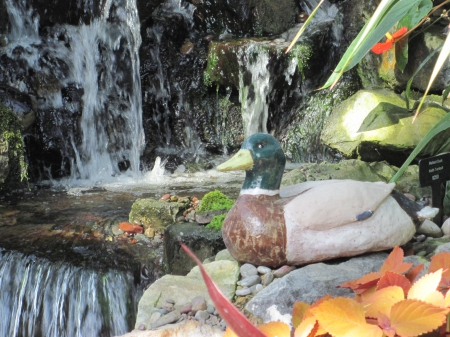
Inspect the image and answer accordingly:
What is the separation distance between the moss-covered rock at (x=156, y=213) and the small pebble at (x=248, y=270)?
64.1 inches

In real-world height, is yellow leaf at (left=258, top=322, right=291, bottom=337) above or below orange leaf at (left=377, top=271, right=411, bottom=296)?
below

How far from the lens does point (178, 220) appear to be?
3.90 metres

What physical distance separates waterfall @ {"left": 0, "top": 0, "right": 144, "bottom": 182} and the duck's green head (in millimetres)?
4178

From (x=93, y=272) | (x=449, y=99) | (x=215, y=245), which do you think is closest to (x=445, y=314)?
(x=215, y=245)

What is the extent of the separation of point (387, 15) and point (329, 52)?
590 cm

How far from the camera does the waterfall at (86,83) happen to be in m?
6.43

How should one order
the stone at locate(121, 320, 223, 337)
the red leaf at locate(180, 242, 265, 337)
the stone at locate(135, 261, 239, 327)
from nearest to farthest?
the red leaf at locate(180, 242, 265, 337)
the stone at locate(121, 320, 223, 337)
the stone at locate(135, 261, 239, 327)

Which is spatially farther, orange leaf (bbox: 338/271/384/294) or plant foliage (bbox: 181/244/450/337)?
orange leaf (bbox: 338/271/384/294)

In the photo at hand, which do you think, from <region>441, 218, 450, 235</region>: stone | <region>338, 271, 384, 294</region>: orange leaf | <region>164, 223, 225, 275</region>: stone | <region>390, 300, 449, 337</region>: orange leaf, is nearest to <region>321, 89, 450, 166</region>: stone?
<region>441, 218, 450, 235</region>: stone

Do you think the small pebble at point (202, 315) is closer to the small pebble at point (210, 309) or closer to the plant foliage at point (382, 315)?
the small pebble at point (210, 309)

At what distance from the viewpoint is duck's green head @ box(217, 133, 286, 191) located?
234cm

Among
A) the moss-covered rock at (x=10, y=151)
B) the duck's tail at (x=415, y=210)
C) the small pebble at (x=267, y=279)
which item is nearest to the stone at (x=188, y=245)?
the small pebble at (x=267, y=279)

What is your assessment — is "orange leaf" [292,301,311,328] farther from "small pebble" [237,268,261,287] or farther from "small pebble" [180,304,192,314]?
"small pebble" [237,268,261,287]

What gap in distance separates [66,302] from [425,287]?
2.72 meters
